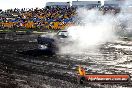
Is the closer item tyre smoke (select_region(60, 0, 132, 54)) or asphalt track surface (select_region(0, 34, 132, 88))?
asphalt track surface (select_region(0, 34, 132, 88))

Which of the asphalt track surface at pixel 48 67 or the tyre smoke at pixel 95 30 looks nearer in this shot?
the asphalt track surface at pixel 48 67

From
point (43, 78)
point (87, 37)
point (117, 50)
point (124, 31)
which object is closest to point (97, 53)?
point (117, 50)

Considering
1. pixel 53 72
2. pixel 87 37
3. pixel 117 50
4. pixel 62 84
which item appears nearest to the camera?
pixel 62 84

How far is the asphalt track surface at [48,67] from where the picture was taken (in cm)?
1307

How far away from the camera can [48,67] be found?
16500 millimetres

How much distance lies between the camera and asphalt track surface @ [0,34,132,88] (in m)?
13.1

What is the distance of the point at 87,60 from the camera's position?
62.1 ft

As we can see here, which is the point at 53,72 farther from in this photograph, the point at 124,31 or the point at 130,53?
the point at 124,31

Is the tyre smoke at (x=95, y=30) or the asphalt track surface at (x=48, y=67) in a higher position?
the tyre smoke at (x=95, y=30)

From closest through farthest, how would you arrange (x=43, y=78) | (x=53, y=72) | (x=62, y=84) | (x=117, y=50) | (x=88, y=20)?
(x=62, y=84) < (x=43, y=78) < (x=53, y=72) < (x=117, y=50) < (x=88, y=20)

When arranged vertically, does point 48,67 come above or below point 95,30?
below

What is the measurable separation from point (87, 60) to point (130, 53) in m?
4.68

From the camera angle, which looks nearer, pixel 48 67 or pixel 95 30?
pixel 48 67

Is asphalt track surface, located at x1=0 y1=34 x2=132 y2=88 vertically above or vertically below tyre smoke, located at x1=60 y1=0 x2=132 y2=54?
below
